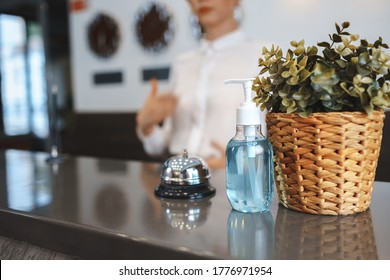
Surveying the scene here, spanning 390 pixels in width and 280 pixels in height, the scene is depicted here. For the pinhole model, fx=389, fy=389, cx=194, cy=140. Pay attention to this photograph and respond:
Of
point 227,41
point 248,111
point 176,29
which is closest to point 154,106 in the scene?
point 227,41

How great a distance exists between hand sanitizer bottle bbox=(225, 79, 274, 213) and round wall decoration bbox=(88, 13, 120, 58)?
241cm

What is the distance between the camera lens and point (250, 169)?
0.55 metres

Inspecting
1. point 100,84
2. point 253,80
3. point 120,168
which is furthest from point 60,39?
point 253,80

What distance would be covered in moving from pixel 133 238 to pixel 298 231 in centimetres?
21

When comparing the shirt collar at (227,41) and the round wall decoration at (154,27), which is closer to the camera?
the shirt collar at (227,41)

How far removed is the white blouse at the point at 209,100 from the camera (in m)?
1.39

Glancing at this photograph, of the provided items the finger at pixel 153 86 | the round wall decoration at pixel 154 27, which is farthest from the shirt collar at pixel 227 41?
the round wall decoration at pixel 154 27

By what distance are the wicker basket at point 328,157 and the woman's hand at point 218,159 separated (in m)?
0.64

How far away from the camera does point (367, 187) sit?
0.55 meters

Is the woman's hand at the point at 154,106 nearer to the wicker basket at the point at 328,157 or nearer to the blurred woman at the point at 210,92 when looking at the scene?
the blurred woman at the point at 210,92

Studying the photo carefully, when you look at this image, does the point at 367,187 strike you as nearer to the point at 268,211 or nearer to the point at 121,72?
the point at 268,211

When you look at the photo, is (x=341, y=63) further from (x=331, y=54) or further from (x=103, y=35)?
(x=103, y=35)

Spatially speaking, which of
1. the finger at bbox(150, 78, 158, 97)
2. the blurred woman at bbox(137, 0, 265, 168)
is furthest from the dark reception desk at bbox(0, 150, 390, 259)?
the blurred woman at bbox(137, 0, 265, 168)

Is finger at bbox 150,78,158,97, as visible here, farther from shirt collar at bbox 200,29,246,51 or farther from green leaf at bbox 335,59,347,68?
green leaf at bbox 335,59,347,68
